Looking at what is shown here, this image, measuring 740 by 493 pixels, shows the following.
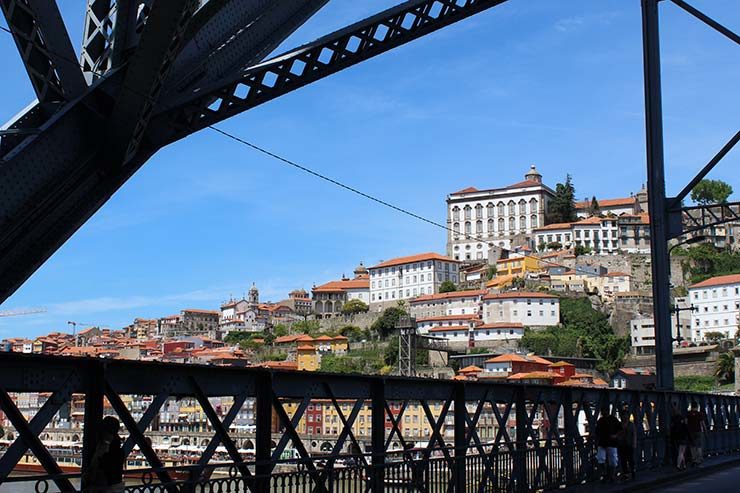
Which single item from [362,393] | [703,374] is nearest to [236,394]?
[362,393]

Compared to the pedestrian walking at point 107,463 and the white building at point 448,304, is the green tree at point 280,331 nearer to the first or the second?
the white building at point 448,304

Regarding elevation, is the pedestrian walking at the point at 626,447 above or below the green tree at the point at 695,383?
above

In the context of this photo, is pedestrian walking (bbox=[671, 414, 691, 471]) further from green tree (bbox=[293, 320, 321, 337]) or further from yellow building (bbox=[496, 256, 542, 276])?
green tree (bbox=[293, 320, 321, 337])

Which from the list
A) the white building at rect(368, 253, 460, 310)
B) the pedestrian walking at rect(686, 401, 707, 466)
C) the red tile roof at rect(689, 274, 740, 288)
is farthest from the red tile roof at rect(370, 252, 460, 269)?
the pedestrian walking at rect(686, 401, 707, 466)

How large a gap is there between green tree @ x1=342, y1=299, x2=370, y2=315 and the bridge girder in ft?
526

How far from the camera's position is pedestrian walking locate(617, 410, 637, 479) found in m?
16.7

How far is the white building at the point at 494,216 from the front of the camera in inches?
7165

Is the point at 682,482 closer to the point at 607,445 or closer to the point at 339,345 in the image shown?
the point at 607,445

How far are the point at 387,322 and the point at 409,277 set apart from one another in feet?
63.3

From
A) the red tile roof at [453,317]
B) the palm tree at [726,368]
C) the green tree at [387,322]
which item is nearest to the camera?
the palm tree at [726,368]

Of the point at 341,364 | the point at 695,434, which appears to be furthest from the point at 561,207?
the point at 695,434

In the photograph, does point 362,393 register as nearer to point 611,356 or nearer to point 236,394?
point 236,394

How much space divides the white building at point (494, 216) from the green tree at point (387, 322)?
29.9m

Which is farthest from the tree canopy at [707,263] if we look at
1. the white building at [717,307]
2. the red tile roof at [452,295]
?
the red tile roof at [452,295]
